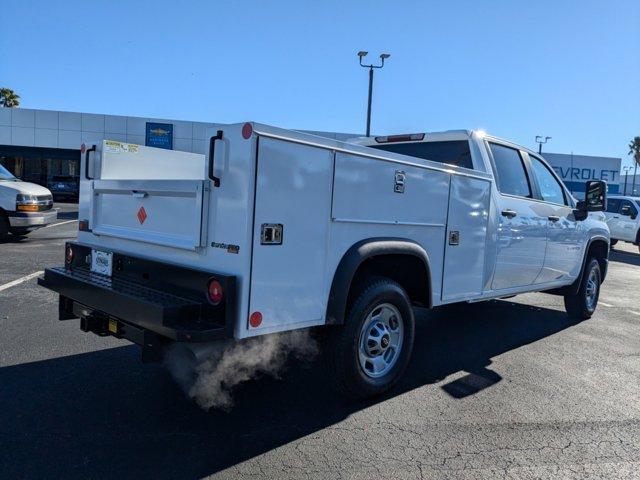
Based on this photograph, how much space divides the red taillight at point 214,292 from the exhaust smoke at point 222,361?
0.93 ft

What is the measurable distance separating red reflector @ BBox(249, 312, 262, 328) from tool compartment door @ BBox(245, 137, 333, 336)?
1.0 inches

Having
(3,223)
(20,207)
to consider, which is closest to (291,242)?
(20,207)

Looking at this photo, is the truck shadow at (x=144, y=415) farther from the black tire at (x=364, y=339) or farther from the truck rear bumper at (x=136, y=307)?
the truck rear bumper at (x=136, y=307)

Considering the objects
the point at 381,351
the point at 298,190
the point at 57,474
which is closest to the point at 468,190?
A: the point at 381,351

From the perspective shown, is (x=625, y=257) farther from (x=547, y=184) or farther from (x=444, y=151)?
(x=444, y=151)

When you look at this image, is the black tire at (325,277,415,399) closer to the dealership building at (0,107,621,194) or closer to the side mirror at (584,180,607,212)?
the side mirror at (584,180,607,212)

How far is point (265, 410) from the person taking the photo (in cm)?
396

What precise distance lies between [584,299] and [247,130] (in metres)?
6.13

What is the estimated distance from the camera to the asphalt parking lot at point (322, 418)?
3207 mm

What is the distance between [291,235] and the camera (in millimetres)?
3352

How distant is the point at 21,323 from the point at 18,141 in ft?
119

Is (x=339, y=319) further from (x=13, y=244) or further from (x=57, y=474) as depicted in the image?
(x=13, y=244)

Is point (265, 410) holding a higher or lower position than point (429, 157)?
lower

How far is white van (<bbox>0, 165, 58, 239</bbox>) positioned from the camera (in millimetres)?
11727
